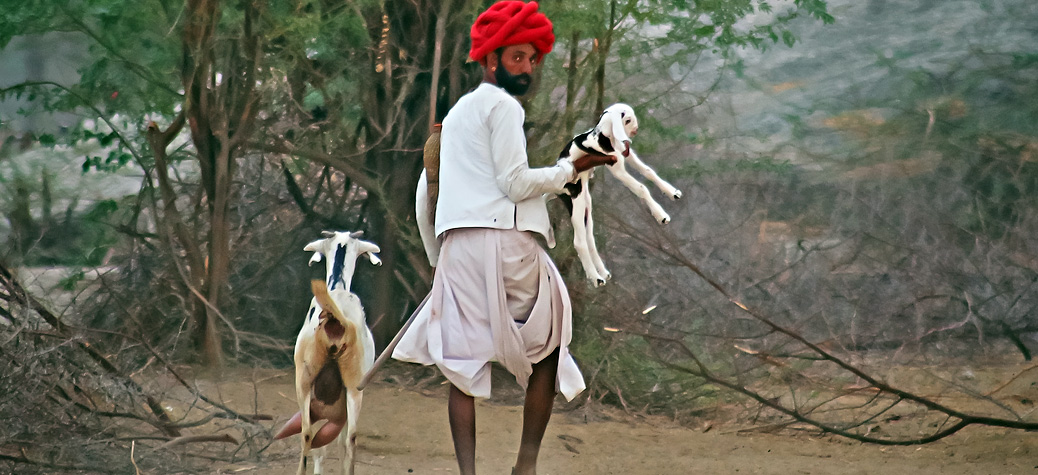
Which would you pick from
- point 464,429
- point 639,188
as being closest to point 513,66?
point 639,188

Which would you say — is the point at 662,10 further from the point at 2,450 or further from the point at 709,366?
the point at 2,450

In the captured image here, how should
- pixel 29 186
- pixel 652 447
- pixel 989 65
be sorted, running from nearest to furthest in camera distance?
1. pixel 652 447
2. pixel 29 186
3. pixel 989 65

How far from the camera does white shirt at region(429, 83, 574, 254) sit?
12.3ft

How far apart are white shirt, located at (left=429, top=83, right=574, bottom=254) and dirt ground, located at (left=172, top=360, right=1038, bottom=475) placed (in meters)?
2.07

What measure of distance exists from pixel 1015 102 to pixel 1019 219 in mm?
1133

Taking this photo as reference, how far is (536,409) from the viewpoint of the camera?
3965mm

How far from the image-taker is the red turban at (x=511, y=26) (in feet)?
12.4

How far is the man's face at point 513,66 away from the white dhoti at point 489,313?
539 mm

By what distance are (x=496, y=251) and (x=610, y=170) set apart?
519 mm

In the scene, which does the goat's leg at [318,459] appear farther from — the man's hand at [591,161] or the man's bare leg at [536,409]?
the man's hand at [591,161]

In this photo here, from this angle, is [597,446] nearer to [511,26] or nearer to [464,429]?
[464,429]

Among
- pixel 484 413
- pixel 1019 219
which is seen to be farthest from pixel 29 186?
pixel 1019 219

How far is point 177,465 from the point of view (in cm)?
528

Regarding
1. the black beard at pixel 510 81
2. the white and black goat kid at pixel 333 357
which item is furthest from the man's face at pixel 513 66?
the white and black goat kid at pixel 333 357
